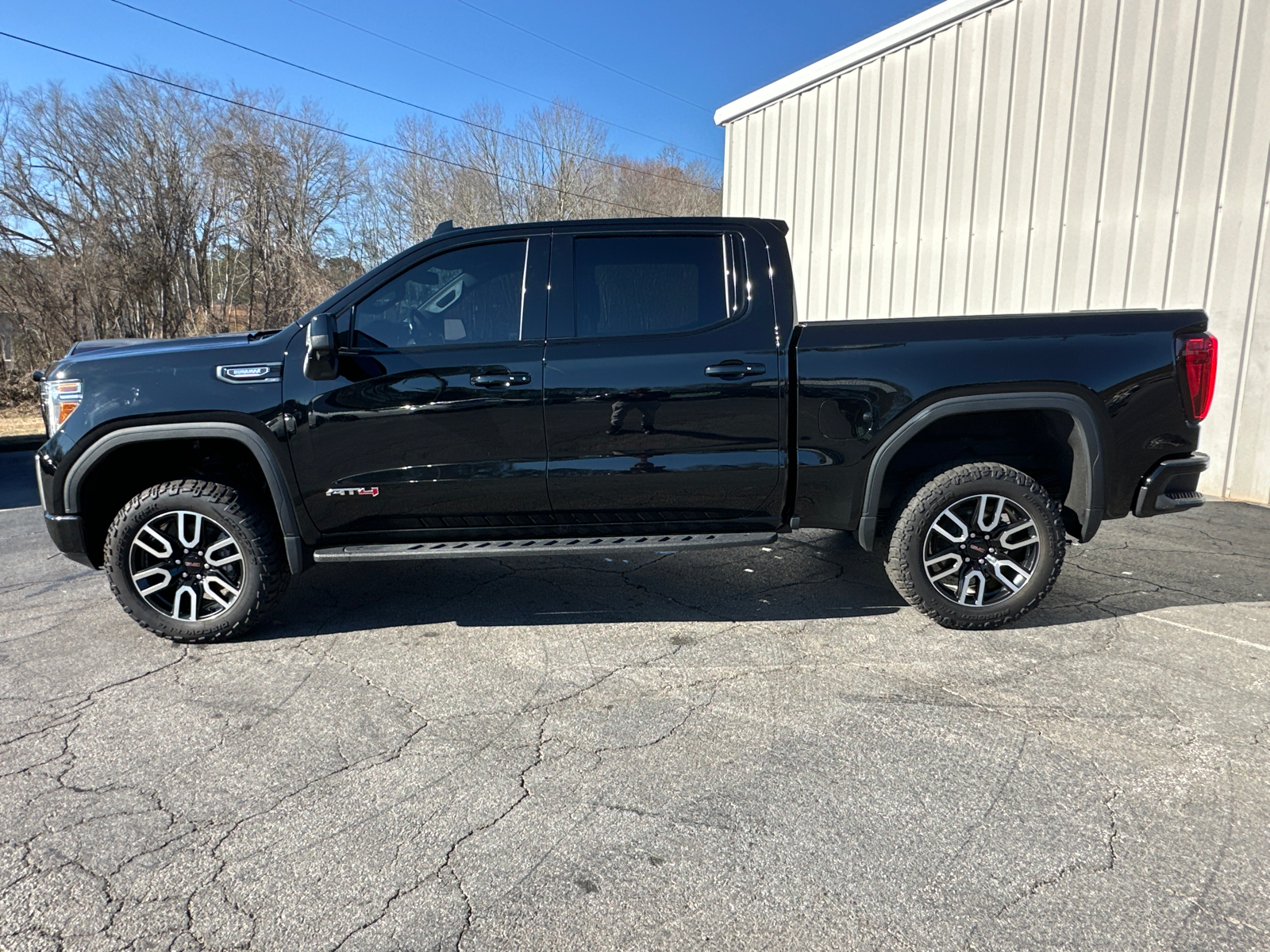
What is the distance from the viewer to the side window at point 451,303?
3.94 m

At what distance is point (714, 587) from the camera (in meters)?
4.88

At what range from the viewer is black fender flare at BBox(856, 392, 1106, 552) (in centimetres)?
390

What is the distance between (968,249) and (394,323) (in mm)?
7289

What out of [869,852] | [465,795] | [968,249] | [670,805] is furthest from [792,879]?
[968,249]

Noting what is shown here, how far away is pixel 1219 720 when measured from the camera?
3146 millimetres

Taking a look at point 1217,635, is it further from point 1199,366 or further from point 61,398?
point 61,398

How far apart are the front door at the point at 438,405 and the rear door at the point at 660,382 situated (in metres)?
0.13

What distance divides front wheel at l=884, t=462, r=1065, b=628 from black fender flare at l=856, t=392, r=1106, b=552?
0.48ft

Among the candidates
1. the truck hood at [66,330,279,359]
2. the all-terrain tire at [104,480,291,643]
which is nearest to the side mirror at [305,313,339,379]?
the truck hood at [66,330,279,359]

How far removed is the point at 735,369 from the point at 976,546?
1.54 meters

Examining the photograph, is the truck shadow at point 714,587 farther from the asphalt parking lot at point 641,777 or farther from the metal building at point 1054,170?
the metal building at point 1054,170

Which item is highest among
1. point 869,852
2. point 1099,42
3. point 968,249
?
point 1099,42

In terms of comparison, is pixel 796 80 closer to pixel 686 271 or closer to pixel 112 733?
pixel 686 271

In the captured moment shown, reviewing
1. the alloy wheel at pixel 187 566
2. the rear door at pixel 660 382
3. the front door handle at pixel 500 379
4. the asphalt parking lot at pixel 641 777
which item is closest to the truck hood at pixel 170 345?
the alloy wheel at pixel 187 566
